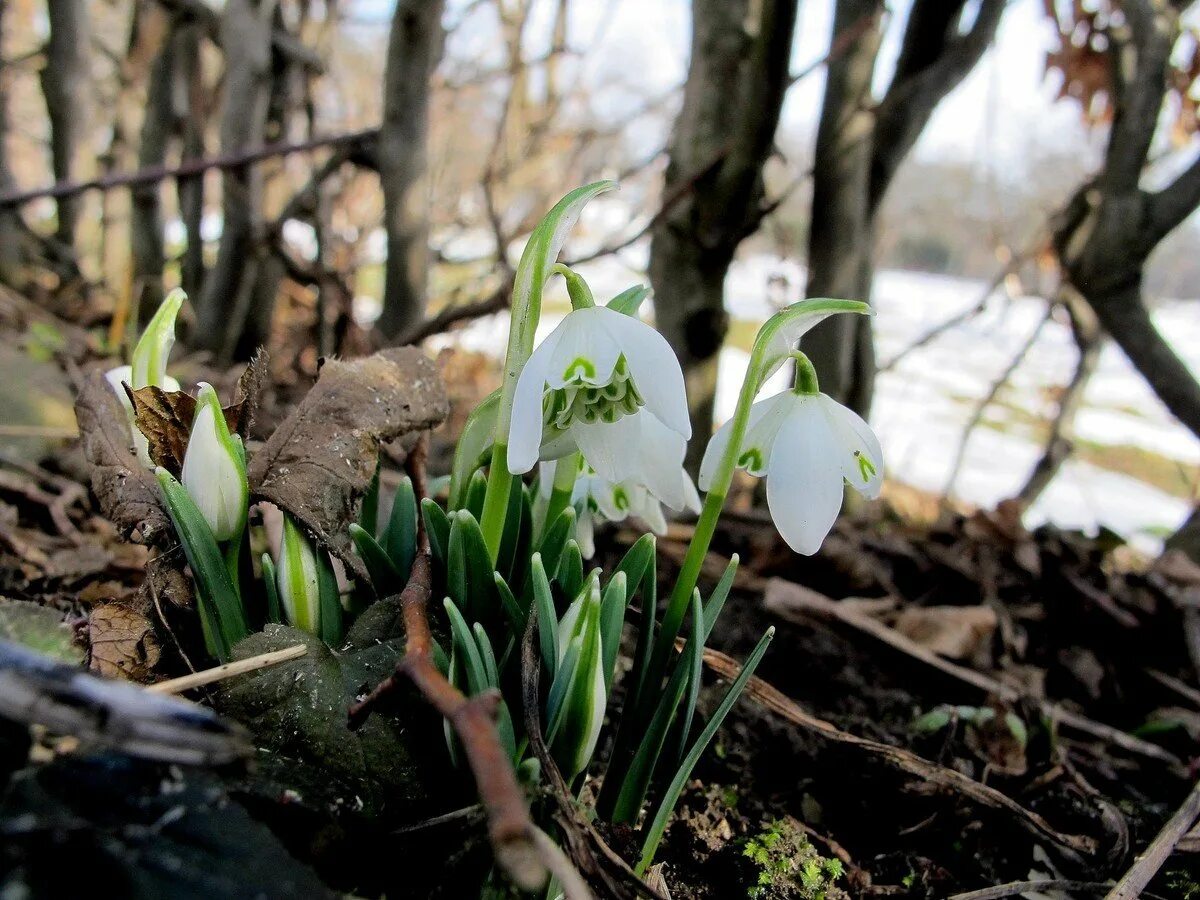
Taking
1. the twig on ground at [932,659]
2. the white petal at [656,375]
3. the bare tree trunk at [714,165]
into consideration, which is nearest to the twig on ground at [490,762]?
the white petal at [656,375]

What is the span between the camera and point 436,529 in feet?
3.01

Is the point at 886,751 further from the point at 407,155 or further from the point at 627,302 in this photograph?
the point at 407,155

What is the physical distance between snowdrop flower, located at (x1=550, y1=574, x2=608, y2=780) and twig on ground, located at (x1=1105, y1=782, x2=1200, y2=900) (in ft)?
1.90

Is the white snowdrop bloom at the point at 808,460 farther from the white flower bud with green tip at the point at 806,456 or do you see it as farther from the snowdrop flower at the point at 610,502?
the snowdrop flower at the point at 610,502

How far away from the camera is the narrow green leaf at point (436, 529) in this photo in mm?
908

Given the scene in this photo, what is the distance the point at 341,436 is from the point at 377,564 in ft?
0.47

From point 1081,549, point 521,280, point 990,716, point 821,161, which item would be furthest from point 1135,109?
point 521,280

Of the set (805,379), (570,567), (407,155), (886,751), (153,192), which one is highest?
(407,155)

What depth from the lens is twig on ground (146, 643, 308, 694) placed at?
0.72 meters

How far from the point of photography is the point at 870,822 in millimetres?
1115

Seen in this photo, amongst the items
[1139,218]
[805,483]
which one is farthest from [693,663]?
[1139,218]

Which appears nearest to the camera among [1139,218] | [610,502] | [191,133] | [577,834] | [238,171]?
[577,834]

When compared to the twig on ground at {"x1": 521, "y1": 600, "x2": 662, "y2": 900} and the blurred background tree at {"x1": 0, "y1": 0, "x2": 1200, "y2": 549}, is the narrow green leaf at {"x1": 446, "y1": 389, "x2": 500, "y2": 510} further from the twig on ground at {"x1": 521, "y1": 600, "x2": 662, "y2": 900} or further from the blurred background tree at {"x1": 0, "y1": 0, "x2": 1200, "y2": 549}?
the blurred background tree at {"x1": 0, "y1": 0, "x2": 1200, "y2": 549}

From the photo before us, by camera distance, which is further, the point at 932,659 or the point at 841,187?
the point at 841,187
